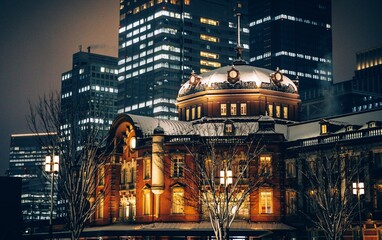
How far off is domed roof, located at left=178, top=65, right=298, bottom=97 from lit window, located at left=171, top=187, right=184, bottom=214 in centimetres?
1814

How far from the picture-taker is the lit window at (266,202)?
8562 cm

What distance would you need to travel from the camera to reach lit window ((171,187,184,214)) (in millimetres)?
87250

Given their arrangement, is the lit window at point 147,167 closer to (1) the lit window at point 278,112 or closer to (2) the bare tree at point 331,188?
(2) the bare tree at point 331,188

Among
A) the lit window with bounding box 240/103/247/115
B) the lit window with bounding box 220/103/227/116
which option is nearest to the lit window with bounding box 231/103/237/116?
the lit window with bounding box 240/103/247/115

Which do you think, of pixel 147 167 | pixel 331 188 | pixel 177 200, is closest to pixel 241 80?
pixel 147 167

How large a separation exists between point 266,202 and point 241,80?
20365mm

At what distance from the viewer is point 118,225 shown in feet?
305

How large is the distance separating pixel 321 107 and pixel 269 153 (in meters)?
115

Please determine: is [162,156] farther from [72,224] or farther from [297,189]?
[72,224]

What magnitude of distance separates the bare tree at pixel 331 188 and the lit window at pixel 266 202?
15.0 ft

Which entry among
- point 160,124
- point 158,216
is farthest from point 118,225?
point 160,124

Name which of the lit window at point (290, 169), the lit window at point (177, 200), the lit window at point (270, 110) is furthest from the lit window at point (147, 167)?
the lit window at point (270, 110)

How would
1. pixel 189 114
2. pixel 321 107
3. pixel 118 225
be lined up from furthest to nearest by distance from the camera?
pixel 321 107 → pixel 189 114 → pixel 118 225

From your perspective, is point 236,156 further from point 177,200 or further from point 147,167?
point 147,167
